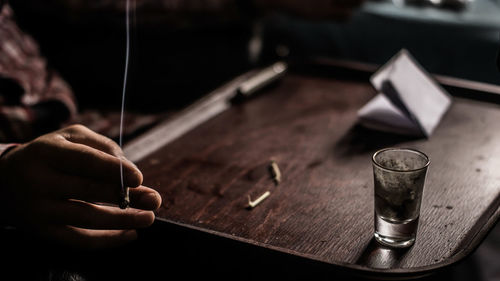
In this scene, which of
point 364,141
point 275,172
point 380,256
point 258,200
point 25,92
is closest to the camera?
point 380,256

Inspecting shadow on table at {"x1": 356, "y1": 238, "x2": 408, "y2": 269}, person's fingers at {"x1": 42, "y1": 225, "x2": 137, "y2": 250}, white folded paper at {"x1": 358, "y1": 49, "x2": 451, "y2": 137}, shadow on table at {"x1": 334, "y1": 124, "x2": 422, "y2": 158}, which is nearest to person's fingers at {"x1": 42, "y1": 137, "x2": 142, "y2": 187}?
person's fingers at {"x1": 42, "y1": 225, "x2": 137, "y2": 250}

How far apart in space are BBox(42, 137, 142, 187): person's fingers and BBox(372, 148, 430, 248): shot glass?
38 cm

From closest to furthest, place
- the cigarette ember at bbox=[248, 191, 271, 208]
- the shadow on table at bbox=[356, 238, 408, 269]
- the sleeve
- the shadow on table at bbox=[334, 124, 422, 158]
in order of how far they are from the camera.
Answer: the shadow on table at bbox=[356, 238, 408, 269] < the cigarette ember at bbox=[248, 191, 271, 208] < the shadow on table at bbox=[334, 124, 422, 158] < the sleeve

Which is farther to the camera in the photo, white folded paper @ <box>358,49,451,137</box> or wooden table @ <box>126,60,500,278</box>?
white folded paper @ <box>358,49,451,137</box>

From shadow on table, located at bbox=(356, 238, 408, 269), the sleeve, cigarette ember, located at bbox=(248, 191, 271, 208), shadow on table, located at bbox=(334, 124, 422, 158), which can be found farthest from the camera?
the sleeve

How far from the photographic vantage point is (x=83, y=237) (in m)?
0.91

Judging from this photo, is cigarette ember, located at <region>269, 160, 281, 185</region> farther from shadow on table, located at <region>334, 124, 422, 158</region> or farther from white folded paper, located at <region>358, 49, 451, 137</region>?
white folded paper, located at <region>358, 49, 451, 137</region>

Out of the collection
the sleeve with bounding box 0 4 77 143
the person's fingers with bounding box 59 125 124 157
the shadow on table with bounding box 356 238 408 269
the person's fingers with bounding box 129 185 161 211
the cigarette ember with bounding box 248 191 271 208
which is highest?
the person's fingers with bounding box 59 125 124 157

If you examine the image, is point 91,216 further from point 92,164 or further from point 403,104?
point 403,104

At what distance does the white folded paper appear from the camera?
1.27 meters

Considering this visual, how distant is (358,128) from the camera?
1.33 metres

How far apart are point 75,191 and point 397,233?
520 millimetres

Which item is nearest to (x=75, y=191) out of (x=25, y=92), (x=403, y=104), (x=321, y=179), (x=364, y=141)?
(x=321, y=179)

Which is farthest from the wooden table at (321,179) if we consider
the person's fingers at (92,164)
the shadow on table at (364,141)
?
the person's fingers at (92,164)
